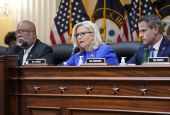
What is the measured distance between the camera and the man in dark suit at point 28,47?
4.14 meters

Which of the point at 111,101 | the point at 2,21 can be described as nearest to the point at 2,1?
the point at 2,21

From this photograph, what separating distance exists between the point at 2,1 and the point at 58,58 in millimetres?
2454

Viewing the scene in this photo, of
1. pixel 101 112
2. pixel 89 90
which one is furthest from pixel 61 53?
pixel 101 112

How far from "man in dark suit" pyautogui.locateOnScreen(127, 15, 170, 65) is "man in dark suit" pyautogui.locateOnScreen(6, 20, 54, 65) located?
954 mm

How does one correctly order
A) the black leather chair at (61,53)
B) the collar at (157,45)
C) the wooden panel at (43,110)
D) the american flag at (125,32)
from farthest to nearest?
the american flag at (125,32)
the black leather chair at (61,53)
the collar at (157,45)
the wooden panel at (43,110)

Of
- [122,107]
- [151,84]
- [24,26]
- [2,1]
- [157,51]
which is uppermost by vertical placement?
[2,1]

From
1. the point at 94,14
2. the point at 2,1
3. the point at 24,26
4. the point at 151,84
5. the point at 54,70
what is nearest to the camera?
the point at 151,84

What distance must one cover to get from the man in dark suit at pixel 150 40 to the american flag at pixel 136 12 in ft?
5.99

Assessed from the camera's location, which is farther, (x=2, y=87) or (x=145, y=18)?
(x=145, y=18)

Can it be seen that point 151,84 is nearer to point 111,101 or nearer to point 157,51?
point 111,101

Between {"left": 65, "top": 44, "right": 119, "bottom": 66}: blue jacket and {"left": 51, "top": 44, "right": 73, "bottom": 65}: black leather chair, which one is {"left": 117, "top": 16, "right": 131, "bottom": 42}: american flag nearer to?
{"left": 51, "top": 44, "right": 73, "bottom": 65}: black leather chair

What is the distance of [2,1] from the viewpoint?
258 inches

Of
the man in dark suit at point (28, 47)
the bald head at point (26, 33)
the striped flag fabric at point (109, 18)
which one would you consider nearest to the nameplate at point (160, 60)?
the man in dark suit at point (28, 47)

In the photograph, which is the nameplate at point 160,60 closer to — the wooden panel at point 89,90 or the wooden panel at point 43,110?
the wooden panel at point 89,90
